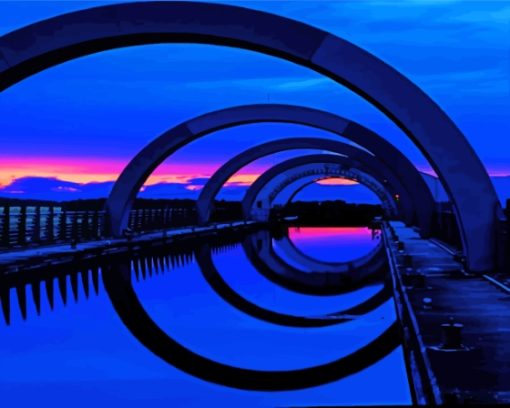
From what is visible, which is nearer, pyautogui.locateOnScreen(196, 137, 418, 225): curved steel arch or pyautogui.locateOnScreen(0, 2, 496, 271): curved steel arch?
pyautogui.locateOnScreen(0, 2, 496, 271): curved steel arch

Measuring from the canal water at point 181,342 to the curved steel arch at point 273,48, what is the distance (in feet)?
9.48

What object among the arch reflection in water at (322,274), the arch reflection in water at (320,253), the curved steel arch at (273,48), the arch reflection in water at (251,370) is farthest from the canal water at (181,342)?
the arch reflection in water at (320,253)

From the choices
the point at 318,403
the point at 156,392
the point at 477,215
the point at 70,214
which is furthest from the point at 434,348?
the point at 70,214

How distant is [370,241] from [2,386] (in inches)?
1234

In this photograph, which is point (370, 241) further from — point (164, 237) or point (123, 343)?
point (123, 343)

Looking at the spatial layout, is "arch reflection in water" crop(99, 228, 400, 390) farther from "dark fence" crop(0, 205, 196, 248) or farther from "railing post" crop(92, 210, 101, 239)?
"railing post" crop(92, 210, 101, 239)

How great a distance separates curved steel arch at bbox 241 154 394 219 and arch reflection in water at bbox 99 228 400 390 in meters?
33.5

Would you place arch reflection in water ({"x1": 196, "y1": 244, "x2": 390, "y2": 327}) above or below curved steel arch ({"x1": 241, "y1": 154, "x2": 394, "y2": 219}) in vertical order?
below

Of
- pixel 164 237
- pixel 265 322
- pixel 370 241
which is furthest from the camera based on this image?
pixel 370 241

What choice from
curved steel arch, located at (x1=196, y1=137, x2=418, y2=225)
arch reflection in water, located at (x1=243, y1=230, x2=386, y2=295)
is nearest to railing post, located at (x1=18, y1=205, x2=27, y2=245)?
arch reflection in water, located at (x1=243, y1=230, x2=386, y2=295)

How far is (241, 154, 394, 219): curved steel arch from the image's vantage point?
47969mm

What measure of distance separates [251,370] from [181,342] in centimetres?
221

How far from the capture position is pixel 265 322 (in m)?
14.1

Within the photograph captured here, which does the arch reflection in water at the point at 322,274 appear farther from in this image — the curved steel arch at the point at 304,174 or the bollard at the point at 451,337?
the curved steel arch at the point at 304,174
